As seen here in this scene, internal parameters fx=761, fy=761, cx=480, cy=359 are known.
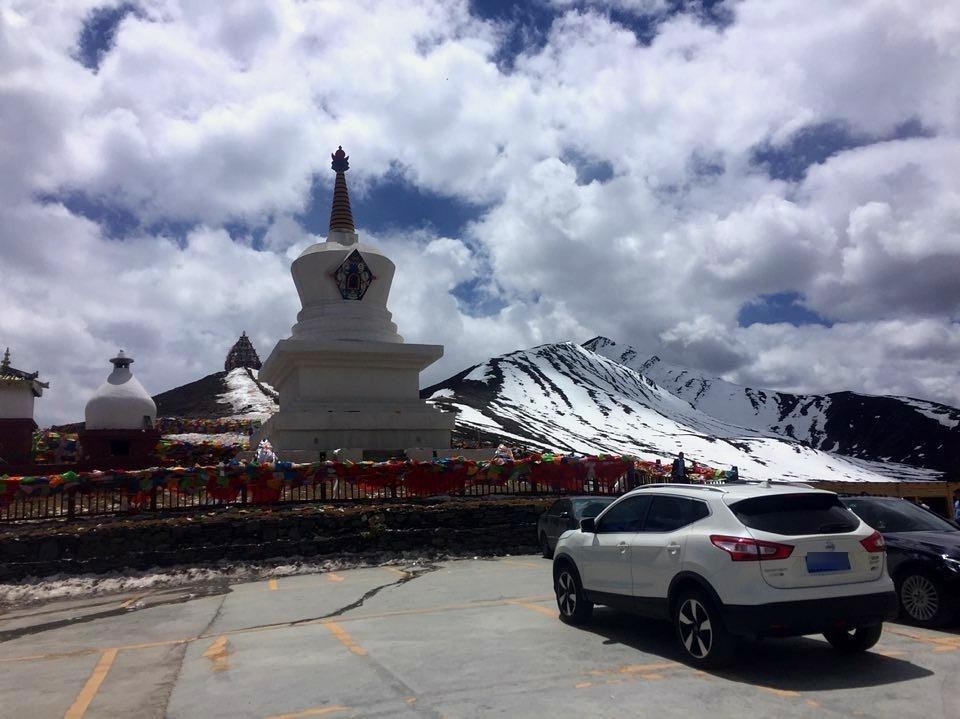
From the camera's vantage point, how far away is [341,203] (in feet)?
106

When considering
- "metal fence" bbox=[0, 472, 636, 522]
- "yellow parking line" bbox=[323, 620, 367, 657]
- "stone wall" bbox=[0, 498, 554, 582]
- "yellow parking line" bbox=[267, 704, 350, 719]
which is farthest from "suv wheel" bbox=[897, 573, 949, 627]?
"metal fence" bbox=[0, 472, 636, 522]

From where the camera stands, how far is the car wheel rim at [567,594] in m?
7.95

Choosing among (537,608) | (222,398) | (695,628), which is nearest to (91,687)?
(537,608)

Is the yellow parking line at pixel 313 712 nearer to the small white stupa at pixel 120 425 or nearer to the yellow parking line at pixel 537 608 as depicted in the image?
the yellow parking line at pixel 537 608

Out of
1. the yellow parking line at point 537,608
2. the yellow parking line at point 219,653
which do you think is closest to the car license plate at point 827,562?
the yellow parking line at point 537,608

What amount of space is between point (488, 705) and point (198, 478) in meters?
11.3

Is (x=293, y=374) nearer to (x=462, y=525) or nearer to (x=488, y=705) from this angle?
(x=462, y=525)

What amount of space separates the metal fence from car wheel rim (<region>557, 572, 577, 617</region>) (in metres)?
8.35

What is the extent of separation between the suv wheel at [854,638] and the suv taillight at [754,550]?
102cm

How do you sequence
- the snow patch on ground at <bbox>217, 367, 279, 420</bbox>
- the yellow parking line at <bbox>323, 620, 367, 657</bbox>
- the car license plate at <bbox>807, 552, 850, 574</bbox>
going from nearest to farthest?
the car license plate at <bbox>807, 552, 850, 574</bbox> < the yellow parking line at <bbox>323, 620, 367, 657</bbox> < the snow patch on ground at <bbox>217, 367, 279, 420</bbox>

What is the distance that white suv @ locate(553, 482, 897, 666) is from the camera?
5.82m

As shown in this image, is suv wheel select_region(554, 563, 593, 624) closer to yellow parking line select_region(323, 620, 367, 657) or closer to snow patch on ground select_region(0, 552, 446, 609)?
yellow parking line select_region(323, 620, 367, 657)

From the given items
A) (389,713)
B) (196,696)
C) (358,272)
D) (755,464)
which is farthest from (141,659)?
(755,464)

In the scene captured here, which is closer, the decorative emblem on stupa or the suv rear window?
the suv rear window
